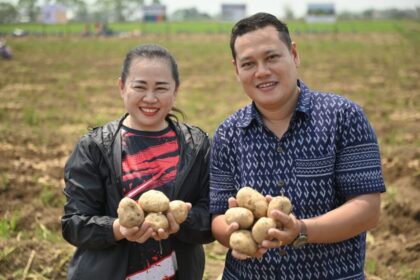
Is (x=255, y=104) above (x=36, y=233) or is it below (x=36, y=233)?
above

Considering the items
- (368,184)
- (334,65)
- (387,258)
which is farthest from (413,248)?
(334,65)

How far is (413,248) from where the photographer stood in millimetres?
4176

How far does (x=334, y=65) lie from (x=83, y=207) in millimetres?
18767

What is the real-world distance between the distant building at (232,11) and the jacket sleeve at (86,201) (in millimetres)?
63351

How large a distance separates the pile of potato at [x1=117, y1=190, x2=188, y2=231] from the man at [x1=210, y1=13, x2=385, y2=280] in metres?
0.18

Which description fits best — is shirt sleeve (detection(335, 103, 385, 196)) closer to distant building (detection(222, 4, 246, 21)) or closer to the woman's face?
the woman's face

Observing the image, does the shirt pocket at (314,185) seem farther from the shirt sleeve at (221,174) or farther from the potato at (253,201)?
the shirt sleeve at (221,174)

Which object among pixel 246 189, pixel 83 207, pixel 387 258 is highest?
pixel 246 189

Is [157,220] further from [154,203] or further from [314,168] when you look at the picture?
[314,168]

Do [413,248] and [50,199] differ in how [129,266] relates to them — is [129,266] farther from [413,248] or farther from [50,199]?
[50,199]

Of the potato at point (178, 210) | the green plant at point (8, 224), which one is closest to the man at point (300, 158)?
the potato at point (178, 210)

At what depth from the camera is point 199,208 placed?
220 cm

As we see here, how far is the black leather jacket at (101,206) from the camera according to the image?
210 centimetres

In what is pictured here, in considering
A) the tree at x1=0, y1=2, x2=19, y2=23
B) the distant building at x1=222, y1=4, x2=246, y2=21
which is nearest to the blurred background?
the distant building at x1=222, y1=4, x2=246, y2=21
